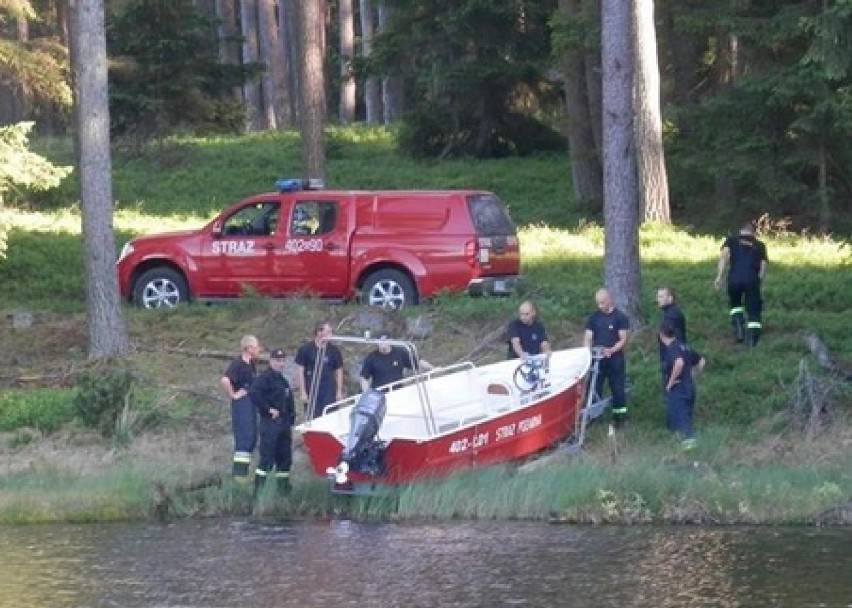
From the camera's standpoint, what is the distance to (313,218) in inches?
998

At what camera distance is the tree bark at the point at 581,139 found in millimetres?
36062

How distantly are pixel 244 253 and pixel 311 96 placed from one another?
7589mm

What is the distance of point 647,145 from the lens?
103ft

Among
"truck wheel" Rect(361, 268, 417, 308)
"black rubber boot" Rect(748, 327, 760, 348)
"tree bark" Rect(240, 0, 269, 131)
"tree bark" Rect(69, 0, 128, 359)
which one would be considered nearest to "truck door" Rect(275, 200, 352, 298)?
"truck wheel" Rect(361, 268, 417, 308)

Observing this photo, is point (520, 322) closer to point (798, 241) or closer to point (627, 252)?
point (627, 252)

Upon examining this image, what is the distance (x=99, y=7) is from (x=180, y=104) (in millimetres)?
17231

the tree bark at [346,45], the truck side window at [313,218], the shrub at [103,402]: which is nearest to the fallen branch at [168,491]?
the shrub at [103,402]

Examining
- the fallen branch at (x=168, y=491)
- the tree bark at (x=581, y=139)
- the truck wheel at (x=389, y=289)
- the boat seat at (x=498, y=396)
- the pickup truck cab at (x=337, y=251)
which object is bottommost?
the fallen branch at (x=168, y=491)

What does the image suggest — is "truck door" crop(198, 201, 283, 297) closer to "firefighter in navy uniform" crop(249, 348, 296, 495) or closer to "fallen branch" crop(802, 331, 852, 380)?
"firefighter in navy uniform" crop(249, 348, 296, 495)

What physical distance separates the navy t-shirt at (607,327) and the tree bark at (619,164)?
7.35ft

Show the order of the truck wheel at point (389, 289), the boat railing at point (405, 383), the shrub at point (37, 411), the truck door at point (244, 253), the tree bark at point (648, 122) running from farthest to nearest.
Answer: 1. the tree bark at point (648, 122)
2. the truck door at point (244, 253)
3. the truck wheel at point (389, 289)
4. the shrub at point (37, 411)
5. the boat railing at point (405, 383)

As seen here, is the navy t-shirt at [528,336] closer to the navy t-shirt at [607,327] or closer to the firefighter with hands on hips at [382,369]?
the navy t-shirt at [607,327]

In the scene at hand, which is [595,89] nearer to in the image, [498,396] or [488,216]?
[488,216]

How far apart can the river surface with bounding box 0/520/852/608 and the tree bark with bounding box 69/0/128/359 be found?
20.0ft
